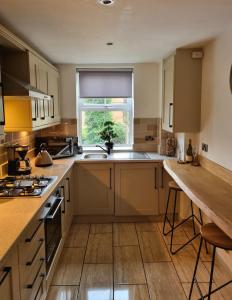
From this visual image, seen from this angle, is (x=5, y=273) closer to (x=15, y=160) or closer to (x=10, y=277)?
(x=10, y=277)

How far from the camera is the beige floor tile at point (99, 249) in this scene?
2916mm

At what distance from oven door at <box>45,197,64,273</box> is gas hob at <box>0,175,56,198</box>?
189mm

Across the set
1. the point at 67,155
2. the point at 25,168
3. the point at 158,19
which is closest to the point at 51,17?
the point at 158,19

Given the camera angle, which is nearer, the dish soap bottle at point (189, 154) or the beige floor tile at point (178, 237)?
the beige floor tile at point (178, 237)

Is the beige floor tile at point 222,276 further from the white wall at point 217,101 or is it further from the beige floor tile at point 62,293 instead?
the beige floor tile at point 62,293

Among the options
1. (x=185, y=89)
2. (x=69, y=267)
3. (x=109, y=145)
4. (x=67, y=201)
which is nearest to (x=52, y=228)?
(x=69, y=267)

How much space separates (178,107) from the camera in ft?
11.0

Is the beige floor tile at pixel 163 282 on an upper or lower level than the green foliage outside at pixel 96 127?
lower

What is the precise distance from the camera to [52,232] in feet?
8.12

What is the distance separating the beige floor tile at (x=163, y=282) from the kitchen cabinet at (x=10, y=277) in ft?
4.07

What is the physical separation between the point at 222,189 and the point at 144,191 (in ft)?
4.95

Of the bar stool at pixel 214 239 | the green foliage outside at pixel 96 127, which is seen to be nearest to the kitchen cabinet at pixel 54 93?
the green foliage outside at pixel 96 127

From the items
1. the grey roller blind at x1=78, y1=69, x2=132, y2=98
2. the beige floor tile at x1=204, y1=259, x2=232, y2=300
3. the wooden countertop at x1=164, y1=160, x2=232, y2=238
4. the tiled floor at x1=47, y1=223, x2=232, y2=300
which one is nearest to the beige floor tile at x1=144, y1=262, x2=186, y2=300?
the tiled floor at x1=47, y1=223, x2=232, y2=300

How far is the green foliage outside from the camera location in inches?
175
